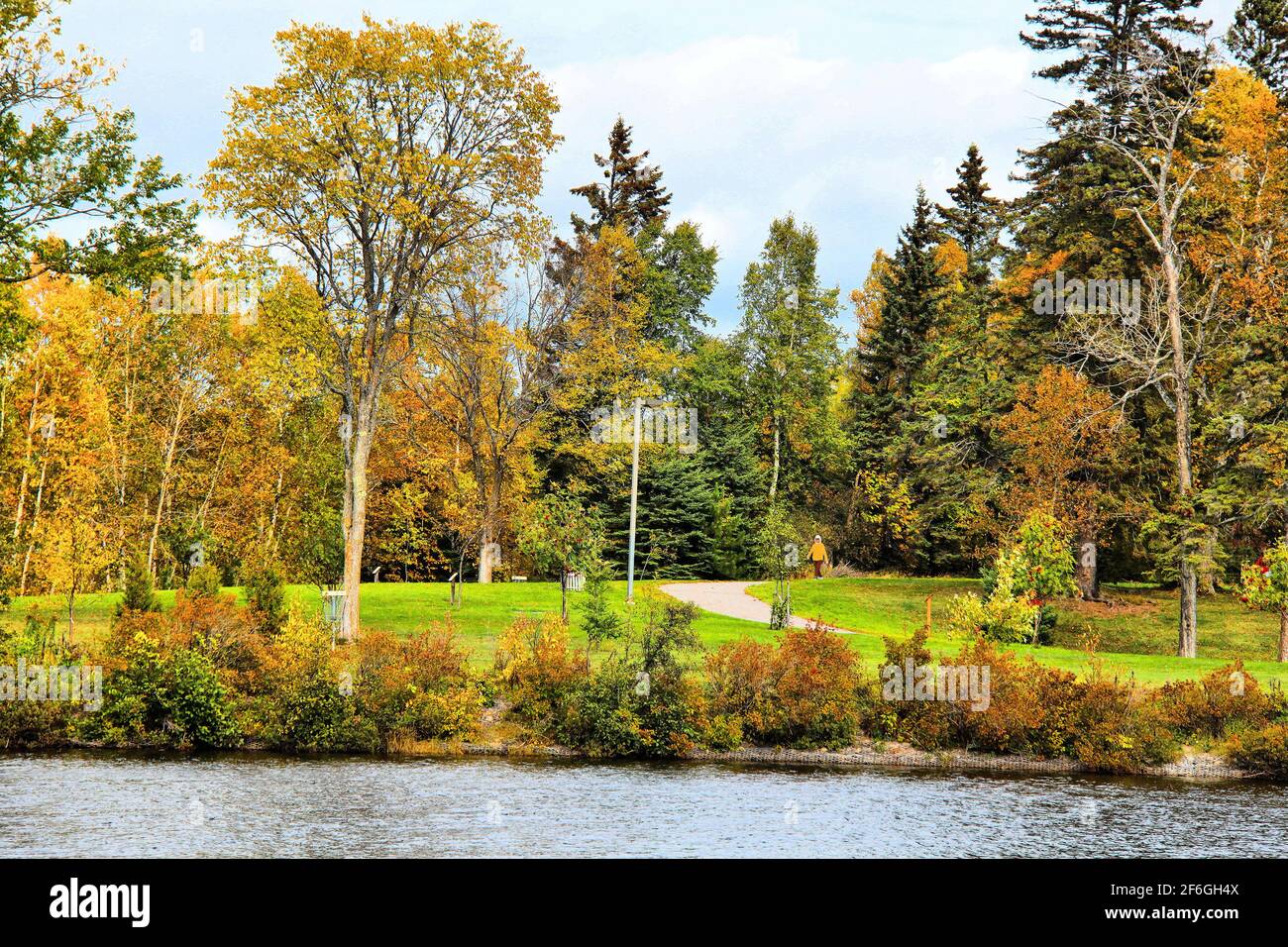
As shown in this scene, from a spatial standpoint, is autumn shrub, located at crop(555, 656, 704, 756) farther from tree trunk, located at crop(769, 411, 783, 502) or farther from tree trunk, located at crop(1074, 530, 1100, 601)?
tree trunk, located at crop(769, 411, 783, 502)

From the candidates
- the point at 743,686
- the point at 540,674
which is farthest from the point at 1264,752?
the point at 540,674

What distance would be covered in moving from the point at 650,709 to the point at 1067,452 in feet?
78.3

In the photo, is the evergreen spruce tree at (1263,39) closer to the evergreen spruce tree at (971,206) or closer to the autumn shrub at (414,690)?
the evergreen spruce tree at (971,206)

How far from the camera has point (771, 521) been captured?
124 feet

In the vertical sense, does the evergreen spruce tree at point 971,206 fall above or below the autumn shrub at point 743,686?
above

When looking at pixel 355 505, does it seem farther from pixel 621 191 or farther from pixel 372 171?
pixel 621 191

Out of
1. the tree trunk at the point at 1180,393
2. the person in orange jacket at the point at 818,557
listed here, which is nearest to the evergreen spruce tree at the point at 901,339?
the person in orange jacket at the point at 818,557

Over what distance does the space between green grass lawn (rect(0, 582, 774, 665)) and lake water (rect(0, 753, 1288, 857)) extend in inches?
259

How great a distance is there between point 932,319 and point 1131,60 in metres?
15.1

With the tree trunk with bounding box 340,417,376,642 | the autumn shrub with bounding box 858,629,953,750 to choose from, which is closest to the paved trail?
the autumn shrub with bounding box 858,629,953,750

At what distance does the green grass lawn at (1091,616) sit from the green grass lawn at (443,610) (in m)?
4.82

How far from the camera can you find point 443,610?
35875 millimetres

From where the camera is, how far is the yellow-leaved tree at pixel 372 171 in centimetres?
3059

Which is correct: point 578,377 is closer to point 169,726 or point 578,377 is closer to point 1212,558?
point 1212,558
